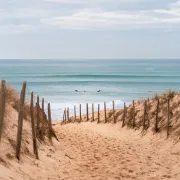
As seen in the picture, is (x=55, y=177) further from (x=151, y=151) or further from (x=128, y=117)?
(x=128, y=117)

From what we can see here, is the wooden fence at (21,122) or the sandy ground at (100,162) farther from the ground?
the wooden fence at (21,122)

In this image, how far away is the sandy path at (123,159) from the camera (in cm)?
962

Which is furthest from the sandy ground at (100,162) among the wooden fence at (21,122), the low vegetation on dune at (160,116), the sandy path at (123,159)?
the low vegetation on dune at (160,116)

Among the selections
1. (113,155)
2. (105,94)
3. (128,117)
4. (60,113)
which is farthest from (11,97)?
(105,94)

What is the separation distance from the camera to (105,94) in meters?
62.8

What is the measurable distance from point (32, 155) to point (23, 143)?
56cm

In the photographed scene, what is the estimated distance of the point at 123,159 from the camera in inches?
459

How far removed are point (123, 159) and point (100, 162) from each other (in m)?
0.85

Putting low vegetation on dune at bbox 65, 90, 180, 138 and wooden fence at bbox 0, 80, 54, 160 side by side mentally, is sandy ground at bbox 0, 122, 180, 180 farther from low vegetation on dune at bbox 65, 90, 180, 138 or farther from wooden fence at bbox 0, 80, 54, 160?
low vegetation on dune at bbox 65, 90, 180, 138

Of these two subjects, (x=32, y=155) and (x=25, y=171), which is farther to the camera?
(x=32, y=155)

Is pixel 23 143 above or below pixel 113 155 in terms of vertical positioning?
above

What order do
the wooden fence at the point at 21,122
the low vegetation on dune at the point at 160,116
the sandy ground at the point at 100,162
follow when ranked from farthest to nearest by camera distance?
the low vegetation on dune at the point at 160,116 < the sandy ground at the point at 100,162 < the wooden fence at the point at 21,122

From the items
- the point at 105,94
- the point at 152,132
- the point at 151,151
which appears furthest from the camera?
the point at 105,94

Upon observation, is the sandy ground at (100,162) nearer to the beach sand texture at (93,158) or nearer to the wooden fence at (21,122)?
the beach sand texture at (93,158)
